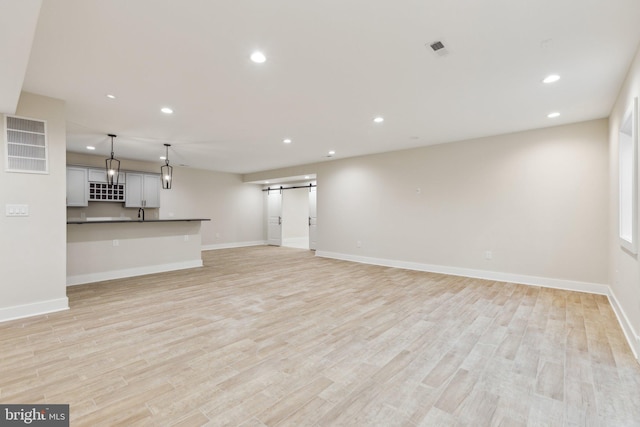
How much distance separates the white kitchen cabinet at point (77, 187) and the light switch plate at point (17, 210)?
3.93 metres

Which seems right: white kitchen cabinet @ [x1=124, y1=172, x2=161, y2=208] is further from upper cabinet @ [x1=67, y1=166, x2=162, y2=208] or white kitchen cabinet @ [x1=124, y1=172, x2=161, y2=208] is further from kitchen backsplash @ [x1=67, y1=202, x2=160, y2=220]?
kitchen backsplash @ [x1=67, y1=202, x2=160, y2=220]

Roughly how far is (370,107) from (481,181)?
9.42 ft

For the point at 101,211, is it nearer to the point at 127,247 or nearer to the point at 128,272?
the point at 127,247

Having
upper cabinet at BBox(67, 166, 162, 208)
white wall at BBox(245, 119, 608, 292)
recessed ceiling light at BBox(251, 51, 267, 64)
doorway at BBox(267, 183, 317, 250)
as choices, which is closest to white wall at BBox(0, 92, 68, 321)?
recessed ceiling light at BBox(251, 51, 267, 64)

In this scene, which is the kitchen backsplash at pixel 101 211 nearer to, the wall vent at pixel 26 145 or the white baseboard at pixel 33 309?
the wall vent at pixel 26 145

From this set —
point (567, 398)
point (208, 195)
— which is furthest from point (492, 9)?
point (208, 195)

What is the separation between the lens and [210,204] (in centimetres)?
947

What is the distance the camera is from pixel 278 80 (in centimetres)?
309

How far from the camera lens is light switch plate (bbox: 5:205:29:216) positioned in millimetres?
3244

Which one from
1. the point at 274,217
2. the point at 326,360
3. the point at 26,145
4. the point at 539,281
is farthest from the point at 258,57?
the point at 274,217

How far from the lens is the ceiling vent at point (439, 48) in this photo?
7.83 ft

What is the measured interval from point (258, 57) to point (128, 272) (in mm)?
4828

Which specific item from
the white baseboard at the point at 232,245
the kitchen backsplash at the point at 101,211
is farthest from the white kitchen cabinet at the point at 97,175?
the white baseboard at the point at 232,245

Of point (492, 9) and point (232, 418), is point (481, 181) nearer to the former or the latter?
point (492, 9)
